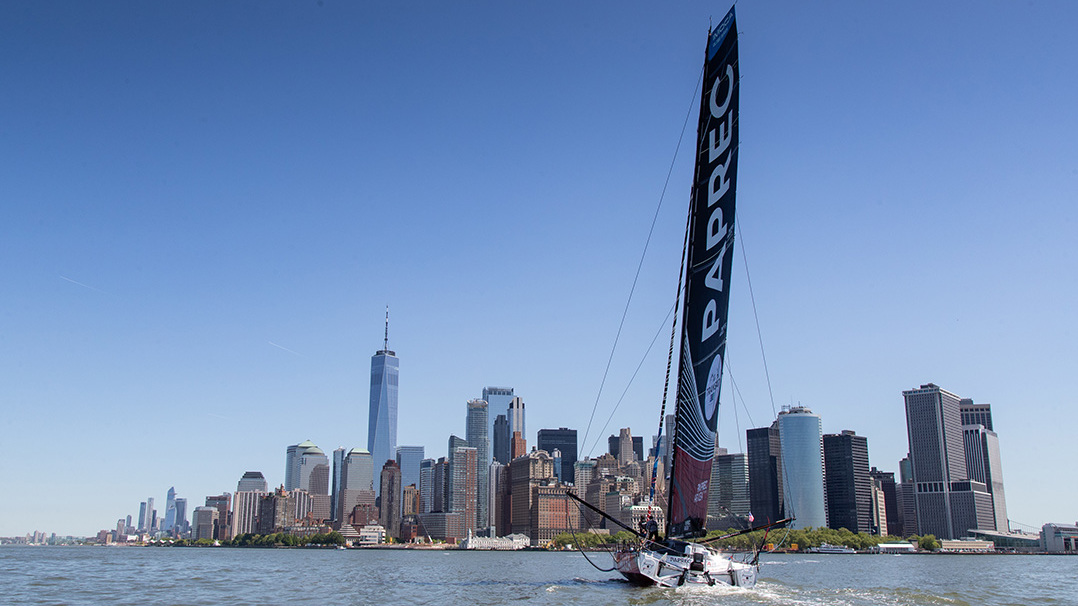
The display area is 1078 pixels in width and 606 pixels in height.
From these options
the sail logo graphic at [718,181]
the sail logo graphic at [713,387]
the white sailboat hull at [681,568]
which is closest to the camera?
the white sailboat hull at [681,568]

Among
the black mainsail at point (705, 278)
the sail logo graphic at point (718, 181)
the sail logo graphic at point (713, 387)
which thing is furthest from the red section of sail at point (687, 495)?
the sail logo graphic at point (718, 181)

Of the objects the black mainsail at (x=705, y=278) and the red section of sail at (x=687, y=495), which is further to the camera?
the red section of sail at (x=687, y=495)

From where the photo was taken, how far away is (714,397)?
4262 centimetres

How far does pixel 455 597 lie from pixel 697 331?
18.1m

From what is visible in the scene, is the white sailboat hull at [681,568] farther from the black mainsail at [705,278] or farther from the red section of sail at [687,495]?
the black mainsail at [705,278]

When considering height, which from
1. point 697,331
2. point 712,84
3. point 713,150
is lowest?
point 697,331

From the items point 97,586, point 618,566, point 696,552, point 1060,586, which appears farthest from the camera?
point 1060,586

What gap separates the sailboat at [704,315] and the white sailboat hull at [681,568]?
6 centimetres

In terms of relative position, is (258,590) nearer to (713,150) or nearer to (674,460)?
(674,460)

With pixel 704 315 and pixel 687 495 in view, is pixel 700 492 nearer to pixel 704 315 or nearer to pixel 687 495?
pixel 687 495

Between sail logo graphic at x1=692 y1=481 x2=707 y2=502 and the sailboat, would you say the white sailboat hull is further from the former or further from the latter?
sail logo graphic at x1=692 y1=481 x2=707 y2=502

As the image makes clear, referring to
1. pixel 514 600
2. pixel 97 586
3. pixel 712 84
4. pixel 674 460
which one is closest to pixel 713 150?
pixel 712 84

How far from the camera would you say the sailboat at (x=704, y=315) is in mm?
41188

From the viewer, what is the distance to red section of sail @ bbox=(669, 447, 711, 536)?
137 feet
